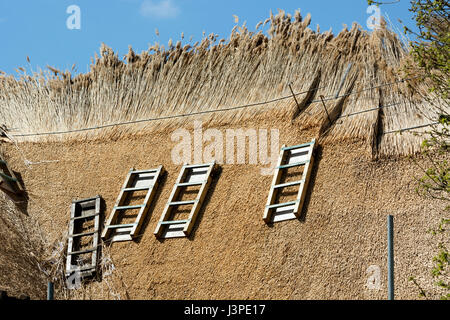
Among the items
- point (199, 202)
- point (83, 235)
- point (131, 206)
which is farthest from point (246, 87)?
point (83, 235)

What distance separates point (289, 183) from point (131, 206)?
97.4 inches

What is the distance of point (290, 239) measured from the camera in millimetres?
9602

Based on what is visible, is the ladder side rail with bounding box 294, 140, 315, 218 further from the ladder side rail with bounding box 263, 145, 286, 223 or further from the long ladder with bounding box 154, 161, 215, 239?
the long ladder with bounding box 154, 161, 215, 239

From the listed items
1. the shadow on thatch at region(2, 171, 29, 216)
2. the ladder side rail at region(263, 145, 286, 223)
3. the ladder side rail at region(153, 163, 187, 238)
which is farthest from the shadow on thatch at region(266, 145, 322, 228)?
the shadow on thatch at region(2, 171, 29, 216)

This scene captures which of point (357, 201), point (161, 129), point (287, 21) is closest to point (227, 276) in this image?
point (357, 201)

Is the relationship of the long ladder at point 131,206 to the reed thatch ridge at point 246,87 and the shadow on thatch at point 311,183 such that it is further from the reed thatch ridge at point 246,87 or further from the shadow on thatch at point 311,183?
the shadow on thatch at point 311,183

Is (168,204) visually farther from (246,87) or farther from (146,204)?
(246,87)

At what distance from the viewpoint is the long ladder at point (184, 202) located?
1055cm

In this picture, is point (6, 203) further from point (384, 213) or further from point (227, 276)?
point (384, 213)

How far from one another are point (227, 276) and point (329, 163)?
193 centimetres

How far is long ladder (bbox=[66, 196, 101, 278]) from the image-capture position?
11.1 metres

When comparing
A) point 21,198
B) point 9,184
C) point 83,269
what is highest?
point 9,184

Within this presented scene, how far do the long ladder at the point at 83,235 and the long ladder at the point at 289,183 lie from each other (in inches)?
107

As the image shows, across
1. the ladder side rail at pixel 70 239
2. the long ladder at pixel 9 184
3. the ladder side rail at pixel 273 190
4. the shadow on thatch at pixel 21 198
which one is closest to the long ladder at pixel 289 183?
the ladder side rail at pixel 273 190
